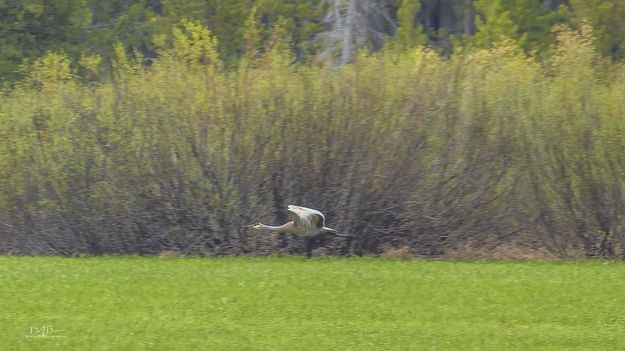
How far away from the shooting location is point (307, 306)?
1374 cm

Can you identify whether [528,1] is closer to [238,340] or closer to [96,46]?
[96,46]

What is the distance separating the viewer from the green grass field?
38.5 ft

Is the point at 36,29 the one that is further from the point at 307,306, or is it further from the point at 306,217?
the point at 307,306

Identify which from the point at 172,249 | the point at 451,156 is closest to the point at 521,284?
the point at 451,156

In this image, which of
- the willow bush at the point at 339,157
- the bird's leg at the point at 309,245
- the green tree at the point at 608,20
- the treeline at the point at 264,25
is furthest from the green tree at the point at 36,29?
the bird's leg at the point at 309,245

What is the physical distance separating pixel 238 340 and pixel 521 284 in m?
5.31

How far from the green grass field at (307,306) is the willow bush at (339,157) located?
226 cm

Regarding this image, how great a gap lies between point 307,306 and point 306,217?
11.1 feet

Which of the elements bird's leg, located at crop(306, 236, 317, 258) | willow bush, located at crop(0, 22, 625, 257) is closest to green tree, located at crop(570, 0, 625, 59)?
willow bush, located at crop(0, 22, 625, 257)

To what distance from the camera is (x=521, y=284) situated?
51.9 feet

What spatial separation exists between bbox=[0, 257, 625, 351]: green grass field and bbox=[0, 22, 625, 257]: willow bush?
2.26 m

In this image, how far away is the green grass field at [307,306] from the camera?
38.5 feet
